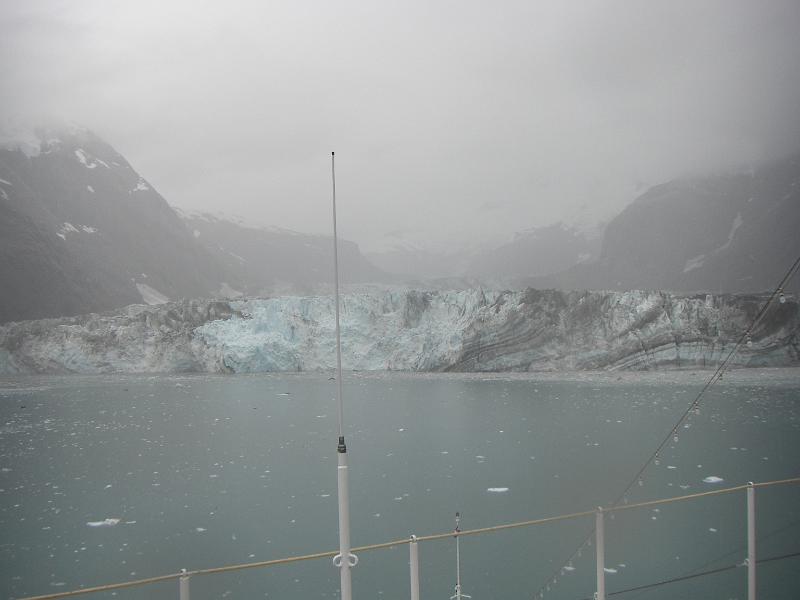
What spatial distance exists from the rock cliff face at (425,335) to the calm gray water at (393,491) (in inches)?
305

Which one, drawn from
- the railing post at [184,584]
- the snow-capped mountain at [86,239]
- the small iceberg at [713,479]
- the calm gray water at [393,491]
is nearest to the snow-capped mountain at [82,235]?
the snow-capped mountain at [86,239]

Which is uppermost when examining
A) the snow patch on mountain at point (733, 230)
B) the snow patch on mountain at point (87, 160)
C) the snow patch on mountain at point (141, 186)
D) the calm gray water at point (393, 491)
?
the snow patch on mountain at point (87, 160)

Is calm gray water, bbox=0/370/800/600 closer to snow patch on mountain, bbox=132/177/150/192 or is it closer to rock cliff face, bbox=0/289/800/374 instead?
rock cliff face, bbox=0/289/800/374

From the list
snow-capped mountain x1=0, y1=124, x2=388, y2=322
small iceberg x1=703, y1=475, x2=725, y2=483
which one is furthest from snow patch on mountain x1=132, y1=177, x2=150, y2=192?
small iceberg x1=703, y1=475, x2=725, y2=483

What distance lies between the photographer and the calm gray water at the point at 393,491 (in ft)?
18.7

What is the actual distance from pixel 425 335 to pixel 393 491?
1962 cm

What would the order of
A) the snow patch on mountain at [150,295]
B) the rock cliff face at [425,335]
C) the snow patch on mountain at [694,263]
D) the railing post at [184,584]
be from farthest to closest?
the snow patch on mountain at [150,295] → the snow patch on mountain at [694,263] → the rock cliff face at [425,335] → the railing post at [184,584]

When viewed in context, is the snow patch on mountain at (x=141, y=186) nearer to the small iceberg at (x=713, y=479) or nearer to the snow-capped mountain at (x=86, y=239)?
the snow-capped mountain at (x=86, y=239)

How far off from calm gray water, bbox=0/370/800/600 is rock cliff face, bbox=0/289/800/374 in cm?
774

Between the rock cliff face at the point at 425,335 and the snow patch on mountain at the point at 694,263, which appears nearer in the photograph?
the rock cliff face at the point at 425,335

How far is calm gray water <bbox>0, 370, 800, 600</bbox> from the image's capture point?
5695mm

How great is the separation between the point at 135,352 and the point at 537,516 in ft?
87.7

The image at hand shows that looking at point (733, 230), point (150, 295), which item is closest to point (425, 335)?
point (733, 230)

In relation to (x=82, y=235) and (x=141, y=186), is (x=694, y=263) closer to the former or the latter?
(x=82, y=235)
